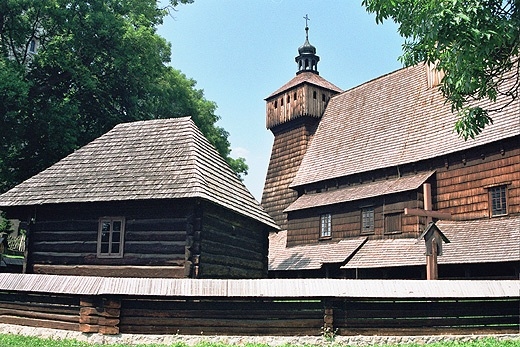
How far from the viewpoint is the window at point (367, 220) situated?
23203 mm

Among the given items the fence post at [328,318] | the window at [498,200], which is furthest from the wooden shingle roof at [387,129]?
the fence post at [328,318]

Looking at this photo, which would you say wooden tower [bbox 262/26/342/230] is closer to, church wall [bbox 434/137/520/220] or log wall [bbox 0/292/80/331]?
church wall [bbox 434/137/520/220]

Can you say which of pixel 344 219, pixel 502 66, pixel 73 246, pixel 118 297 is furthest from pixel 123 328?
pixel 344 219

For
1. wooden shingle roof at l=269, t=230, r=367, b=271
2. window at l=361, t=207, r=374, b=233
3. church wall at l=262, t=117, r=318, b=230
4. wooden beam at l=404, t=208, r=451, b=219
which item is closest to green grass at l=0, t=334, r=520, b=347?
wooden beam at l=404, t=208, r=451, b=219

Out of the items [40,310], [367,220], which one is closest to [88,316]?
[40,310]

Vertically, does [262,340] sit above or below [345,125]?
below

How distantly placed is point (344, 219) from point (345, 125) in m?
6.03

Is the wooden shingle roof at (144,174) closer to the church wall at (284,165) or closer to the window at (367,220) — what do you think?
the window at (367,220)

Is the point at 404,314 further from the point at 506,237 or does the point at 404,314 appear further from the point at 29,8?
the point at 29,8

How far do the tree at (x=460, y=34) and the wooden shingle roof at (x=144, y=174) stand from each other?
6293 mm

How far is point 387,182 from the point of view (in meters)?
23.2

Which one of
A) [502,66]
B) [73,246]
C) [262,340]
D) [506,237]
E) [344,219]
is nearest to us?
[262,340]

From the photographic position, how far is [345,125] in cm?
2861

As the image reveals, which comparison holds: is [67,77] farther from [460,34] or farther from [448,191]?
[460,34]
